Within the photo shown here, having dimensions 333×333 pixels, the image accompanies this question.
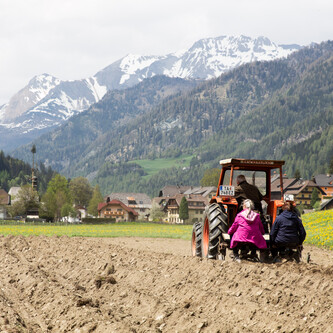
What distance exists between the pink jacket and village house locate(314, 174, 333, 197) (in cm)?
15887

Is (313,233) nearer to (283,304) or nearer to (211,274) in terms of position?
(211,274)

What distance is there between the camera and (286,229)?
15617 millimetres

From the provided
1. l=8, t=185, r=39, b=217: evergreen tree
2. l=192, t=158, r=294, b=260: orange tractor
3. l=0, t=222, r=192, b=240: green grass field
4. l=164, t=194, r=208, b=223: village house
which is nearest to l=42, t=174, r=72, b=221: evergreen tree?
l=8, t=185, r=39, b=217: evergreen tree

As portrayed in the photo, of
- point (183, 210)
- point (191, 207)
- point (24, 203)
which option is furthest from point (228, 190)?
point (191, 207)

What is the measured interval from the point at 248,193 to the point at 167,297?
6.01m

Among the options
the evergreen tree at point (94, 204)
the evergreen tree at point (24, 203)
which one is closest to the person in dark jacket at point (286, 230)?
the evergreen tree at point (24, 203)

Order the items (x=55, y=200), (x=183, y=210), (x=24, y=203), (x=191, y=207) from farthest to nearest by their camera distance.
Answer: (x=191, y=207)
(x=183, y=210)
(x=55, y=200)
(x=24, y=203)

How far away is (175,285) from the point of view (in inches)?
478

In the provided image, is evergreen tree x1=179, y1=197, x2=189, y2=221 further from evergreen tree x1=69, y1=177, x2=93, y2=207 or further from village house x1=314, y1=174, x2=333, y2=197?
village house x1=314, y1=174, x2=333, y2=197

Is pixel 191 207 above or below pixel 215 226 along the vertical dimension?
below

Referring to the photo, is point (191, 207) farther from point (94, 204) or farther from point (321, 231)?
point (321, 231)

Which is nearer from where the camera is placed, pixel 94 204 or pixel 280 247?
pixel 280 247

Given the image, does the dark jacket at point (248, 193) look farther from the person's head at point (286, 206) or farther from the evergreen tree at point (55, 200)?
the evergreen tree at point (55, 200)

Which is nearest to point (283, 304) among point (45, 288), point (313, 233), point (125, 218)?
point (45, 288)
